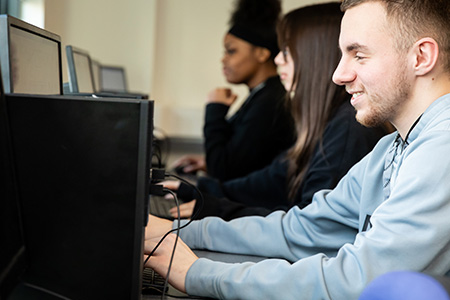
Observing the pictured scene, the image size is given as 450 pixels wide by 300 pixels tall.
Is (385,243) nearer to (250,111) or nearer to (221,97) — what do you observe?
(250,111)

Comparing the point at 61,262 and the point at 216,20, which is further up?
the point at 216,20

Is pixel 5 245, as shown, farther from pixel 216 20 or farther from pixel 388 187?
pixel 216 20

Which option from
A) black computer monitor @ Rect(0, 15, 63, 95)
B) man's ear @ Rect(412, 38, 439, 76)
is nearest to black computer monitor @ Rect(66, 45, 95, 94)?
black computer monitor @ Rect(0, 15, 63, 95)

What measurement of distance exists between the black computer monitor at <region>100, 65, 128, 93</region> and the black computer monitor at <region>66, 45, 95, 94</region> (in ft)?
4.26

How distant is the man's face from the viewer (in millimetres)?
906

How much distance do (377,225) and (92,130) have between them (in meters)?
0.41

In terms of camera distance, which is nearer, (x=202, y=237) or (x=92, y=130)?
(x=92, y=130)

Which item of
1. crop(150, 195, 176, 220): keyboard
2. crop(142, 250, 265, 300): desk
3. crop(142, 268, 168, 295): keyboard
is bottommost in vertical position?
crop(150, 195, 176, 220): keyboard

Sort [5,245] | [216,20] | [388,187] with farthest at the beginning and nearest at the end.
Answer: [216,20]
[388,187]
[5,245]

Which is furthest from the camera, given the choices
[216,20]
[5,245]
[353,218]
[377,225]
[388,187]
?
[216,20]

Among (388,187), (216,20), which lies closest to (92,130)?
(388,187)

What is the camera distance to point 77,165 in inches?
27.6

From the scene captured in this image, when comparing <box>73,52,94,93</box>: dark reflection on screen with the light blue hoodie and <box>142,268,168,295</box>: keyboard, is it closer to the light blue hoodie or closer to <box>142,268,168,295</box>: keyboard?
<box>142,268,168,295</box>: keyboard

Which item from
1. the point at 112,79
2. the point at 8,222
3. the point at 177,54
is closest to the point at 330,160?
the point at 8,222
